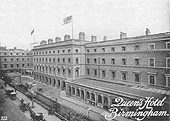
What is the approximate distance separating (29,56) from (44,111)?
141 feet

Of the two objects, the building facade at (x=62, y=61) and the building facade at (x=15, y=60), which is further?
the building facade at (x=15, y=60)

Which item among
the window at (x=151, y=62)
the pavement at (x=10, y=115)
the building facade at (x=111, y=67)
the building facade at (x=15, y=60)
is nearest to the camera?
the pavement at (x=10, y=115)

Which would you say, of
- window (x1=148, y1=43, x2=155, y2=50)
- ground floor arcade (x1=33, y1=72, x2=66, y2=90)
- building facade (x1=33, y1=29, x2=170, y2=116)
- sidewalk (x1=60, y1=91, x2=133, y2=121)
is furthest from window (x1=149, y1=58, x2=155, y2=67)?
ground floor arcade (x1=33, y1=72, x2=66, y2=90)

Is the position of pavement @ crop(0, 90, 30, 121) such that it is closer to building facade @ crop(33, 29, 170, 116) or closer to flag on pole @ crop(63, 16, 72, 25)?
building facade @ crop(33, 29, 170, 116)

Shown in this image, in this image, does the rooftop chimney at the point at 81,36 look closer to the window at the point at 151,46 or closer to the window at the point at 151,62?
the window at the point at 151,46

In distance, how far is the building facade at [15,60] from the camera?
163 ft

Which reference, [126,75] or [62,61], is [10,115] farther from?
[62,61]

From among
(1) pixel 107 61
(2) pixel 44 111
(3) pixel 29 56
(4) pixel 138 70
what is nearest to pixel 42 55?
(3) pixel 29 56

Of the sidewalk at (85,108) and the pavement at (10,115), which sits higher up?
the pavement at (10,115)

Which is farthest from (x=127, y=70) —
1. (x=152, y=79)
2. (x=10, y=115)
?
(x=10, y=115)

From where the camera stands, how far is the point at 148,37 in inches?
816

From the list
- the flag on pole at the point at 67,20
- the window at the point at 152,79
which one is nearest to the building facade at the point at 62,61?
the flag on pole at the point at 67,20

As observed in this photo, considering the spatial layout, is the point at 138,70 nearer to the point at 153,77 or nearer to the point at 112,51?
the point at 153,77

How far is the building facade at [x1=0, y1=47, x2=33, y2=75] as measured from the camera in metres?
49.6
